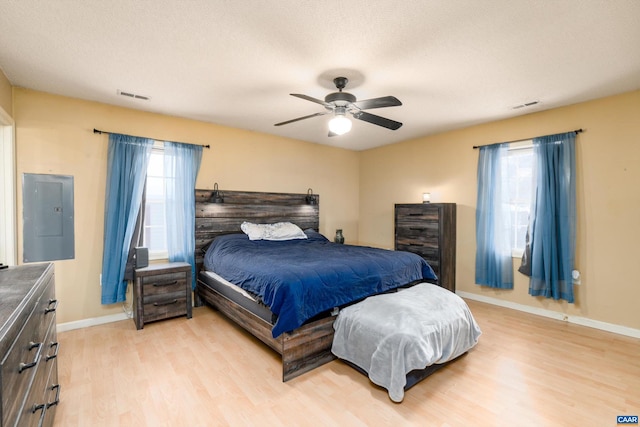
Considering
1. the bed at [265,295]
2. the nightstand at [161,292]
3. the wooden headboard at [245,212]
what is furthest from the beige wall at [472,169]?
the nightstand at [161,292]

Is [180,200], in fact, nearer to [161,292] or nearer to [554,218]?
[161,292]

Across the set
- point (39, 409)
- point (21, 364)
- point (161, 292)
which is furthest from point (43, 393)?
point (161, 292)

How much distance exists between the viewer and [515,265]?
12.9 feet

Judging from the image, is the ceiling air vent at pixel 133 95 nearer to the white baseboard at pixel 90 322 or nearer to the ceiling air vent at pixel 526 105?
the white baseboard at pixel 90 322

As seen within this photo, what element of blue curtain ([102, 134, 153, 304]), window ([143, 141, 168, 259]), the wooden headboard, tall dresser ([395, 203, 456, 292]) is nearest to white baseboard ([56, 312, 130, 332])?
blue curtain ([102, 134, 153, 304])

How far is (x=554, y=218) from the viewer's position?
349 cm

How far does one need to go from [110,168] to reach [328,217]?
3541 millimetres

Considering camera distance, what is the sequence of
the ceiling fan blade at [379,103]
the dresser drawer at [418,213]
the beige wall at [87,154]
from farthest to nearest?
the dresser drawer at [418,213] → the beige wall at [87,154] → the ceiling fan blade at [379,103]

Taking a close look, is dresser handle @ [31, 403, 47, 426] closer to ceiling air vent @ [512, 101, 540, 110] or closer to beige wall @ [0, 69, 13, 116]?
beige wall @ [0, 69, 13, 116]

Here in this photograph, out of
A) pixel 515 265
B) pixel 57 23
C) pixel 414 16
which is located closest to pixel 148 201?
pixel 57 23

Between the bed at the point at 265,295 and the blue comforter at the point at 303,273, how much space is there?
0.02 meters

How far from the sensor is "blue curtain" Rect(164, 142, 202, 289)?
12.4 feet

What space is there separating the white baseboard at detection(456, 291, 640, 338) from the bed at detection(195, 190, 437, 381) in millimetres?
1381

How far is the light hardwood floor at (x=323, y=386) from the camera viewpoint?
73.3 inches
